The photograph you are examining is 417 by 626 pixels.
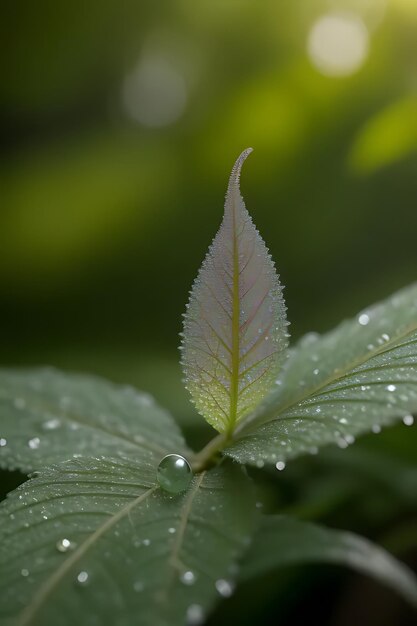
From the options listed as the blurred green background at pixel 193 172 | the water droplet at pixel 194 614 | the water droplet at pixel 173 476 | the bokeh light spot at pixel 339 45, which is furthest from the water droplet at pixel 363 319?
the bokeh light spot at pixel 339 45

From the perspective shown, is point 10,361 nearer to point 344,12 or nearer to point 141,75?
point 141,75

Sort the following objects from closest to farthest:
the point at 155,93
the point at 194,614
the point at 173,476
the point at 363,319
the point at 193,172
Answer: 1. the point at 194,614
2. the point at 173,476
3. the point at 363,319
4. the point at 193,172
5. the point at 155,93

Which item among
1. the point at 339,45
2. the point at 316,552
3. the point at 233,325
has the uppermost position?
the point at 339,45

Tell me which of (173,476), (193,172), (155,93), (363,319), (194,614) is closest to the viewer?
(194,614)

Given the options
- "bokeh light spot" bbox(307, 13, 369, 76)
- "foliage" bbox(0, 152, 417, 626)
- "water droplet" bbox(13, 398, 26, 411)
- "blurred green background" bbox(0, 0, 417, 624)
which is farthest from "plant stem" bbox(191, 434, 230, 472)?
"bokeh light spot" bbox(307, 13, 369, 76)

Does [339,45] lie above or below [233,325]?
above

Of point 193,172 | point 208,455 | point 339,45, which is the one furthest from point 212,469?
point 339,45

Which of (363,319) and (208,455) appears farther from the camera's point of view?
(363,319)

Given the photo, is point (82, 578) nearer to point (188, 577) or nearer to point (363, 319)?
point (188, 577)
